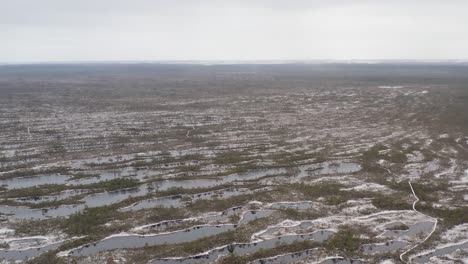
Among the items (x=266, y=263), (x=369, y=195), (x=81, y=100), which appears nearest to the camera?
(x=266, y=263)

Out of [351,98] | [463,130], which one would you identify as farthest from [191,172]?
[351,98]

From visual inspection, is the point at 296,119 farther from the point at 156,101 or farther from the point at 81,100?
the point at 81,100

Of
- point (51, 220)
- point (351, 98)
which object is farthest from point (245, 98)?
point (51, 220)

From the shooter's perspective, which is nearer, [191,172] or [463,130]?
[191,172]

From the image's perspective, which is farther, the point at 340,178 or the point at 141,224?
the point at 340,178

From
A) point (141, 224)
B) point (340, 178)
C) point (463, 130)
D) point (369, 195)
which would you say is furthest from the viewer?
point (463, 130)

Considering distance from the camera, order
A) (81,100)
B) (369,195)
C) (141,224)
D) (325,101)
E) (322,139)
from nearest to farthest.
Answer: (141,224) → (369,195) → (322,139) → (325,101) → (81,100)

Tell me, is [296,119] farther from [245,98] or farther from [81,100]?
[81,100]
